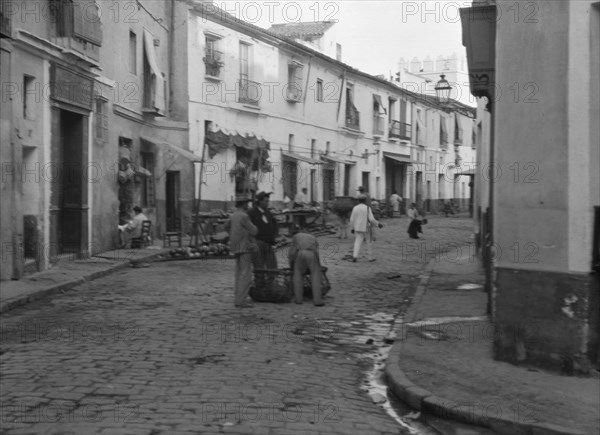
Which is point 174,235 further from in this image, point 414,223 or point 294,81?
point 294,81

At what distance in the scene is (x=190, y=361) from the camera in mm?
7359

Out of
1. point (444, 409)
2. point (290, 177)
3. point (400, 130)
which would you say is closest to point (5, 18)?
point (444, 409)

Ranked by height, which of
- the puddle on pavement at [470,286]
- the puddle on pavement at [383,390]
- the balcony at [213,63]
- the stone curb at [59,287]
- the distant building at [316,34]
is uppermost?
the distant building at [316,34]

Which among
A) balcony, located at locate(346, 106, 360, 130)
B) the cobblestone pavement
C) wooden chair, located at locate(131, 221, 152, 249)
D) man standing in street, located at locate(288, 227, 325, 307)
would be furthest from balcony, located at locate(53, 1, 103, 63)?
balcony, located at locate(346, 106, 360, 130)

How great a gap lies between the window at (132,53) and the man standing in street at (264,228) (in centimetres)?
949

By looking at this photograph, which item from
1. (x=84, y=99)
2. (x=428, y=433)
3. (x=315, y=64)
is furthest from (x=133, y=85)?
(x=428, y=433)

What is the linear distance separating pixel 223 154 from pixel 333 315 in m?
15.8

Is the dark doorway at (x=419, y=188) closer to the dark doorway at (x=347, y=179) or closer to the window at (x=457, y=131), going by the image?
the window at (x=457, y=131)

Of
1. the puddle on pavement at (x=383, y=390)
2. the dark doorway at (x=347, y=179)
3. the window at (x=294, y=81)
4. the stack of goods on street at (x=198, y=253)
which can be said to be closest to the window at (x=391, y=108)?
the dark doorway at (x=347, y=179)

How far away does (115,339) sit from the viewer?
27.5 ft

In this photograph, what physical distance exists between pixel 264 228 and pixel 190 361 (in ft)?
16.2

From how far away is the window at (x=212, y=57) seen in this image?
2523 cm

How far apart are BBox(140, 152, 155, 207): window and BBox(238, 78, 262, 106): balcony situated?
5661 millimetres

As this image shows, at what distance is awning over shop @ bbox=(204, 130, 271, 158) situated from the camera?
A: 24.6 meters
